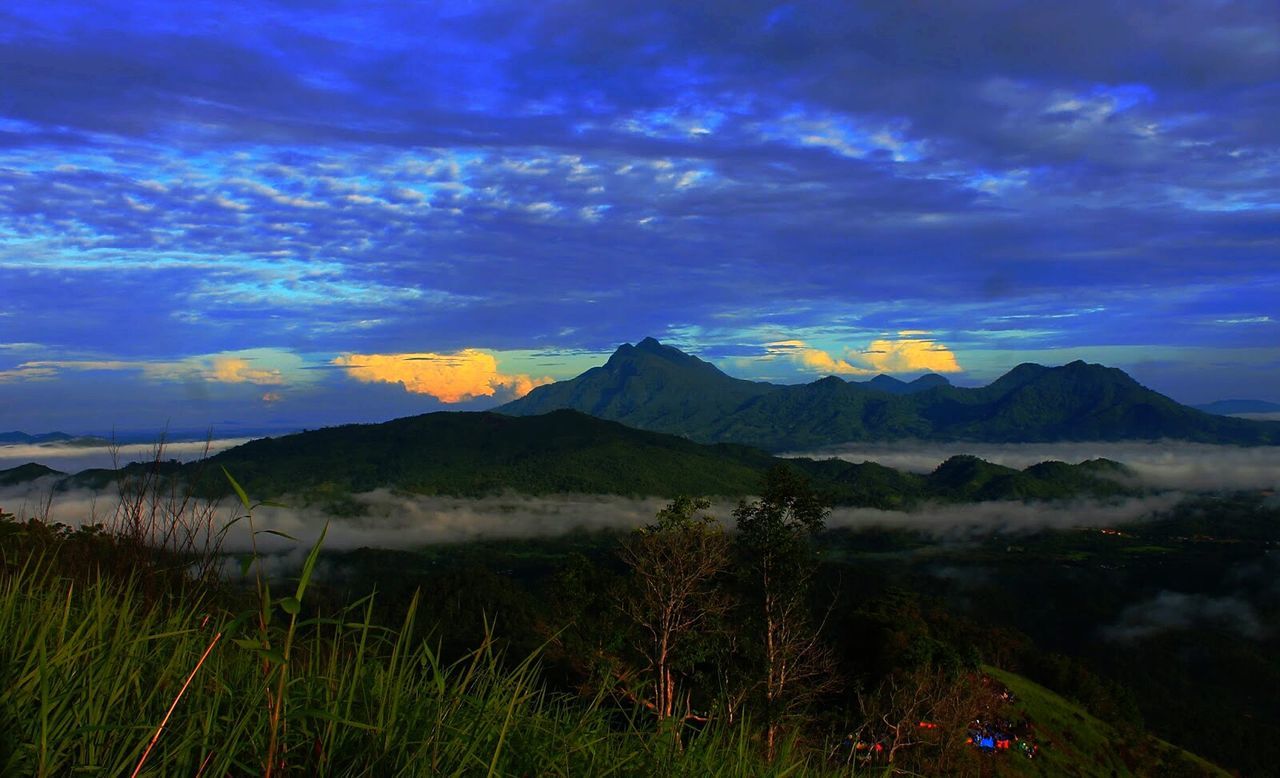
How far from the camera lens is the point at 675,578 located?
934 inches

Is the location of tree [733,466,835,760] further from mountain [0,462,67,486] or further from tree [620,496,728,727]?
mountain [0,462,67,486]

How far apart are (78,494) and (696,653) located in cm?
1917

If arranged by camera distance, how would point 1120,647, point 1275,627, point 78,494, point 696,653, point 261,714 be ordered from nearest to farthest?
point 261,714, point 78,494, point 696,653, point 1120,647, point 1275,627

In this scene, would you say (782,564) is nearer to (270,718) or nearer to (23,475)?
(270,718)

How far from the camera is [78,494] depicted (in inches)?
313

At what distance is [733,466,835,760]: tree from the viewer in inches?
987

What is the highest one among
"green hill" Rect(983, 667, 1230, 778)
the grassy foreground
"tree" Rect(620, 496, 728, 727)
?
the grassy foreground

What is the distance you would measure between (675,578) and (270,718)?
71.6 feet

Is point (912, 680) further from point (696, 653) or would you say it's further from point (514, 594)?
point (514, 594)

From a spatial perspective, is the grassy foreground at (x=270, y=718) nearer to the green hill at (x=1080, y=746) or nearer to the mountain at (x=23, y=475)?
the mountain at (x=23, y=475)

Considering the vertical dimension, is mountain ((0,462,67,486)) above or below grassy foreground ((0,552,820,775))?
below

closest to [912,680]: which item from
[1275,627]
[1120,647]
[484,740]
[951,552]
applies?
[484,740]

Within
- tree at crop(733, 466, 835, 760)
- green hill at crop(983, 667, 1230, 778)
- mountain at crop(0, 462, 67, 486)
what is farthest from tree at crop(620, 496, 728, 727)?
green hill at crop(983, 667, 1230, 778)

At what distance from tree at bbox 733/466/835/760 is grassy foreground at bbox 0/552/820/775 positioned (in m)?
22.0
